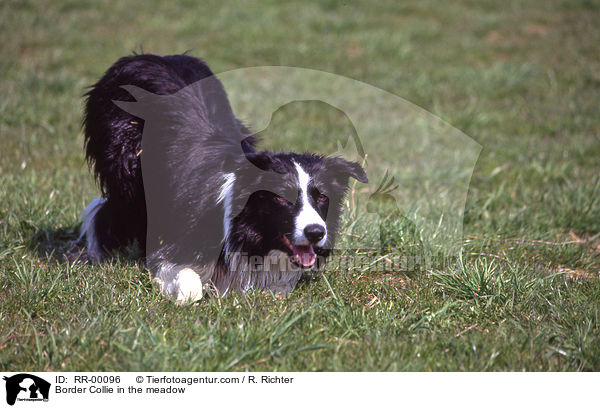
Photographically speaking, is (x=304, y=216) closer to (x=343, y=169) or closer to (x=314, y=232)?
(x=314, y=232)

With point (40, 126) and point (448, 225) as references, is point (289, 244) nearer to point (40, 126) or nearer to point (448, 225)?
point (448, 225)

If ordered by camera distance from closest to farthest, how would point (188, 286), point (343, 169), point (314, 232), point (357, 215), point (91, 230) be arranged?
point (314, 232)
point (188, 286)
point (343, 169)
point (91, 230)
point (357, 215)

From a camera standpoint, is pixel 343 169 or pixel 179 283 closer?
pixel 179 283

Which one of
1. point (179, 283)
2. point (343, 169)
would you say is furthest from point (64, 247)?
point (343, 169)

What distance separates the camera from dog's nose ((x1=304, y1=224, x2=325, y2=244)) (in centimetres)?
298

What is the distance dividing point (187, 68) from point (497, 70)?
223 inches

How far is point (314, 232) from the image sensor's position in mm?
2984

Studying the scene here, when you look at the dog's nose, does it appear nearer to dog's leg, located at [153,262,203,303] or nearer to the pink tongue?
the pink tongue

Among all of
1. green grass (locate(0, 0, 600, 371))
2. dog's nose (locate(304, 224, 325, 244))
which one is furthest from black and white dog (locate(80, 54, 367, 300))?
green grass (locate(0, 0, 600, 371))

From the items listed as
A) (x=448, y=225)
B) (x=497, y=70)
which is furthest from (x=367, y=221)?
(x=497, y=70)

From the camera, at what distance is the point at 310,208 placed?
3.08 m
